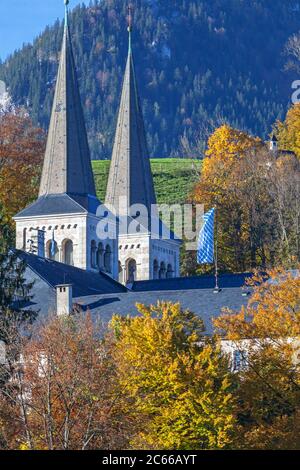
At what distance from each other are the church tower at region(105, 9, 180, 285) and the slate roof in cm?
667

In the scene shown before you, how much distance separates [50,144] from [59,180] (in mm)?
2525

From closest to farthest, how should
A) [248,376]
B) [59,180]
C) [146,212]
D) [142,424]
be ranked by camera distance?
[142,424] → [248,376] → [59,180] → [146,212]

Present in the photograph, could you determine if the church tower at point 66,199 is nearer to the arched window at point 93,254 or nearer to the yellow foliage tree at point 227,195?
the arched window at point 93,254

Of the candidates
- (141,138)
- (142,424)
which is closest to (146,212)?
(141,138)

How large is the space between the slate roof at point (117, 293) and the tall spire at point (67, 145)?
18.7 ft

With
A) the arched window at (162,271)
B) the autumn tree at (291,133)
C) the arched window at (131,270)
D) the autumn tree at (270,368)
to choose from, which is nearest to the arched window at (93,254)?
the arched window at (131,270)

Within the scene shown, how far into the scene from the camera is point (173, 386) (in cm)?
5828

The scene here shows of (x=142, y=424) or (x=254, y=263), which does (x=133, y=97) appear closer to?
(x=254, y=263)

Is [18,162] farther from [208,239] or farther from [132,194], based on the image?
[208,239]

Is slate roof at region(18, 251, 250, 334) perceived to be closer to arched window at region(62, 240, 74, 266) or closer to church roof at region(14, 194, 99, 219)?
arched window at region(62, 240, 74, 266)

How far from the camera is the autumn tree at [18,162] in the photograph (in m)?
111

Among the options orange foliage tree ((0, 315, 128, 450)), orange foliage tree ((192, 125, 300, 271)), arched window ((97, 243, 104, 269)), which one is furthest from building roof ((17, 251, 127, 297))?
orange foliage tree ((0, 315, 128, 450))

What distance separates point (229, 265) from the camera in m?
104

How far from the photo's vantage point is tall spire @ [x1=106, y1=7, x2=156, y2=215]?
102562 mm
